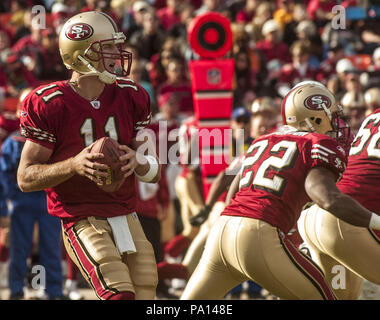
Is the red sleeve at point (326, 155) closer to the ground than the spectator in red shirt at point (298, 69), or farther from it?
farther from it

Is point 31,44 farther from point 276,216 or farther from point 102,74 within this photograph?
point 276,216

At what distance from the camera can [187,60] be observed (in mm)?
10648

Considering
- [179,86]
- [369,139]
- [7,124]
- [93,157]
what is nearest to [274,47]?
[179,86]

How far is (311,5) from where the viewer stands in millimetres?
12805

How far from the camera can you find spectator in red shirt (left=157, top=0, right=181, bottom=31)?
12.8m

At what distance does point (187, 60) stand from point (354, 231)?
5.90 meters

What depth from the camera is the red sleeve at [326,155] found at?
443 centimetres

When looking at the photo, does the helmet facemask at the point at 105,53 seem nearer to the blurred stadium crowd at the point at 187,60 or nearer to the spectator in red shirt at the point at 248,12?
the blurred stadium crowd at the point at 187,60

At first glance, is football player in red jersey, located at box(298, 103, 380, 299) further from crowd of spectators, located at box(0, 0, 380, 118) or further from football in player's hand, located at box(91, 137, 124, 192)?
crowd of spectators, located at box(0, 0, 380, 118)

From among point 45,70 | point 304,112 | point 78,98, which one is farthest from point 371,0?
point 78,98

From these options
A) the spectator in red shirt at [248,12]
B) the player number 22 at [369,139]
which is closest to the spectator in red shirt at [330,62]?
the spectator in red shirt at [248,12]

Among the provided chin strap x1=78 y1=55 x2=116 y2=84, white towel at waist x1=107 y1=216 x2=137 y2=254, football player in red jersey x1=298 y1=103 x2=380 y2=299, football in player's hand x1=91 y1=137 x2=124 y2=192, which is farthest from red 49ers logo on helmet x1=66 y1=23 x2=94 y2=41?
football player in red jersey x1=298 y1=103 x2=380 y2=299

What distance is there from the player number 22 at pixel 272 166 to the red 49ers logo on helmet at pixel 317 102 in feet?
1.40

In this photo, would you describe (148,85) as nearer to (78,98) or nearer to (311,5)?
(311,5)
